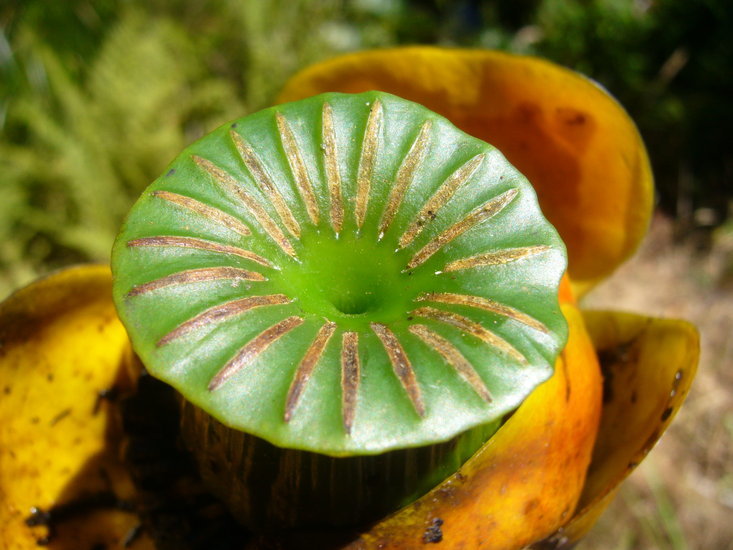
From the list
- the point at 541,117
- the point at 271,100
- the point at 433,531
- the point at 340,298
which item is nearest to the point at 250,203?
the point at 340,298

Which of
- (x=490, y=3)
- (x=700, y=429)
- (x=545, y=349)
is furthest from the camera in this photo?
(x=490, y=3)

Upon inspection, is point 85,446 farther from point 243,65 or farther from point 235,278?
point 243,65

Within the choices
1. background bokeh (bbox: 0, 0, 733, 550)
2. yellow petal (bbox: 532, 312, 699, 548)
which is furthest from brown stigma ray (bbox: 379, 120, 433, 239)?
background bokeh (bbox: 0, 0, 733, 550)

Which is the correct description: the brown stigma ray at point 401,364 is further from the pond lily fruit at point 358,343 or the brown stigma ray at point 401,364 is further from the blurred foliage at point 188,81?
the blurred foliage at point 188,81

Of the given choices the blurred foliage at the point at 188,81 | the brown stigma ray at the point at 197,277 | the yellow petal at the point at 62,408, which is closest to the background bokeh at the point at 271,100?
the blurred foliage at the point at 188,81

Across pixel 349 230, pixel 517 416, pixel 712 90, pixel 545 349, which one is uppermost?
pixel 349 230

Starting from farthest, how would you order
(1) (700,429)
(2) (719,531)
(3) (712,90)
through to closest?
(3) (712,90)
(1) (700,429)
(2) (719,531)

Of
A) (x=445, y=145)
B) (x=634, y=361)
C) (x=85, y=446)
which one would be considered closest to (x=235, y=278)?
(x=445, y=145)
